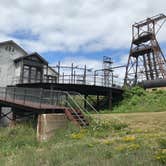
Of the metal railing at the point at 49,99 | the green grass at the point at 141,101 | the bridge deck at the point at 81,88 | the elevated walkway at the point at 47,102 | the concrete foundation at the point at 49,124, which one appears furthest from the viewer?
the bridge deck at the point at 81,88

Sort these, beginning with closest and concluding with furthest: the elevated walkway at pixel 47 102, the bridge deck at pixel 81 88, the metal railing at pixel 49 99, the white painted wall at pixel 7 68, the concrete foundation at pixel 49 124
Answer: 1. the concrete foundation at pixel 49 124
2. the elevated walkway at pixel 47 102
3. the metal railing at pixel 49 99
4. the bridge deck at pixel 81 88
5. the white painted wall at pixel 7 68

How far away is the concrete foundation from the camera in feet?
59.2

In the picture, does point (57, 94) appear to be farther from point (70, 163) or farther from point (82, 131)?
point (70, 163)

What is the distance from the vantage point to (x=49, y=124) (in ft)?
60.7

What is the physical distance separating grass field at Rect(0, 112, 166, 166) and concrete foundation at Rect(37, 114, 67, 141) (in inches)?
20.7

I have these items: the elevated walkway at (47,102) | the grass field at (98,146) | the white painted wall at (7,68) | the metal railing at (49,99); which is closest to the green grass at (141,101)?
the elevated walkway at (47,102)

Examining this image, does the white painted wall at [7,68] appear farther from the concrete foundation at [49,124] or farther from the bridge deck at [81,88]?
the concrete foundation at [49,124]

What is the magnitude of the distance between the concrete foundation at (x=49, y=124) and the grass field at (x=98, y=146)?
526 millimetres

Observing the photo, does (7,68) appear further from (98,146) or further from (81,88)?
(98,146)

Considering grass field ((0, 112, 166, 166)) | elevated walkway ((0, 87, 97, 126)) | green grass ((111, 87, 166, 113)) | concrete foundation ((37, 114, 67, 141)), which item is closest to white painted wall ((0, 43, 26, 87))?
elevated walkway ((0, 87, 97, 126))

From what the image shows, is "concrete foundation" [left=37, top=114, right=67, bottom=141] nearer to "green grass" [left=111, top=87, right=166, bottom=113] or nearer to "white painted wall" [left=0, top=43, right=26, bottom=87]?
"green grass" [left=111, top=87, right=166, bottom=113]

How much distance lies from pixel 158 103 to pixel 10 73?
56.3ft

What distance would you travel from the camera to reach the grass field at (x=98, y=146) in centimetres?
921

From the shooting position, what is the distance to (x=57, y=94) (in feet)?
72.8
